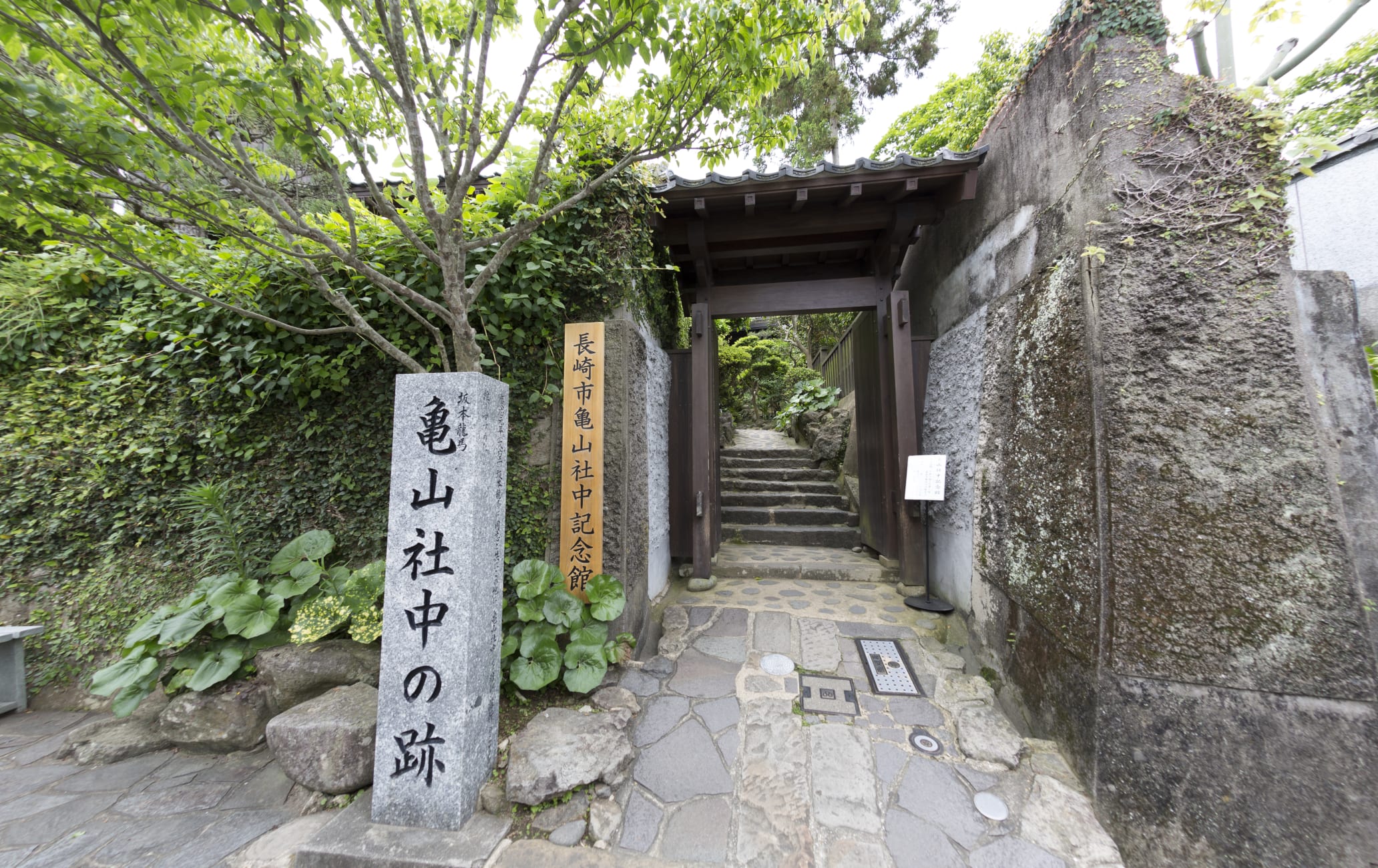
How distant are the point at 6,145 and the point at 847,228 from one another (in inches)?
214

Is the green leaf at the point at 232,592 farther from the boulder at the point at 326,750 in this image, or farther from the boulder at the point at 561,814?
the boulder at the point at 561,814

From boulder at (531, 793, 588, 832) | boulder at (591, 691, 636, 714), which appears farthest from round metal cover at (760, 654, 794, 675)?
boulder at (531, 793, 588, 832)

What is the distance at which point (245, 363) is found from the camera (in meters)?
3.94

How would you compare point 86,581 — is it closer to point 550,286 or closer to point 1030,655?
point 550,286

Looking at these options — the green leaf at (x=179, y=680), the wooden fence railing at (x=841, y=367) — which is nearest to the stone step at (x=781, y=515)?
the wooden fence railing at (x=841, y=367)

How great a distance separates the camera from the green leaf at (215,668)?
299 cm

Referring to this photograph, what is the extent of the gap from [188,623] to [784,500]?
20.4ft

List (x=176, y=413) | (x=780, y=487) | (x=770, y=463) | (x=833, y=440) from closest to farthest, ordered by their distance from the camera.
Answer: (x=176, y=413) → (x=780, y=487) → (x=833, y=440) → (x=770, y=463)

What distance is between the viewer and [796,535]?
239 inches

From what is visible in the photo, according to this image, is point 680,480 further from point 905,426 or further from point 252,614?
point 252,614

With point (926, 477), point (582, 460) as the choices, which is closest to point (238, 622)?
point (582, 460)

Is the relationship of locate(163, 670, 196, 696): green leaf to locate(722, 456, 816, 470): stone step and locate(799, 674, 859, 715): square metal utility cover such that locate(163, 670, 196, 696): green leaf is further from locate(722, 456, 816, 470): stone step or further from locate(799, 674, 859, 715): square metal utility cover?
locate(722, 456, 816, 470): stone step

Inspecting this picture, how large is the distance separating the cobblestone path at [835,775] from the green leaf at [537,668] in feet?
1.96

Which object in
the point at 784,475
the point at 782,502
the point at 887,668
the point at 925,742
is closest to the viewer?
the point at 925,742
